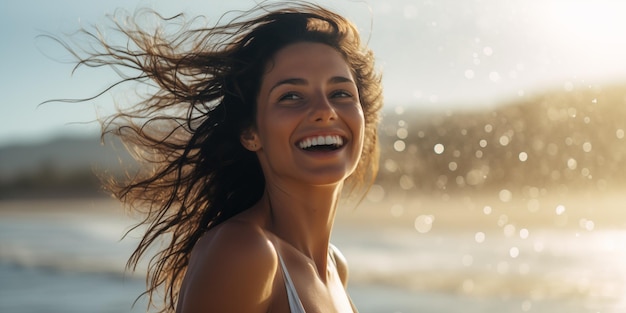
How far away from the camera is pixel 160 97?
9.49 feet

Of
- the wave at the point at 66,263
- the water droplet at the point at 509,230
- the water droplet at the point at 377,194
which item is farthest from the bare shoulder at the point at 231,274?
the water droplet at the point at 377,194

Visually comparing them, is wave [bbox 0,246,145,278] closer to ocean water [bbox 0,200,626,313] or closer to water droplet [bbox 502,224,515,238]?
ocean water [bbox 0,200,626,313]

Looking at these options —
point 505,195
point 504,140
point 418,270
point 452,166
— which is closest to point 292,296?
point 418,270

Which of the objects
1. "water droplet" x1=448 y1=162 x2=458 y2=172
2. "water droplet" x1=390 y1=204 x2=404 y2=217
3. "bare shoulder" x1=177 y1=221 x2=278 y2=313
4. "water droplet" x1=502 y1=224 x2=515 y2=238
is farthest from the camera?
"water droplet" x1=448 y1=162 x2=458 y2=172

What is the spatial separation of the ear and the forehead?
0.53 ft

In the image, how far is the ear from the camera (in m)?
2.68

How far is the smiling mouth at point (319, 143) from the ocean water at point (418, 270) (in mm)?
3930

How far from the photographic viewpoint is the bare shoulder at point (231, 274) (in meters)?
2.12

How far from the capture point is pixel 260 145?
2672 mm

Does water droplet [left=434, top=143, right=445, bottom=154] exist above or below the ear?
above

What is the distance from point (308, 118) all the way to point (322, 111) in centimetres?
4

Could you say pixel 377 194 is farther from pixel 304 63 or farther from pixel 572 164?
pixel 304 63

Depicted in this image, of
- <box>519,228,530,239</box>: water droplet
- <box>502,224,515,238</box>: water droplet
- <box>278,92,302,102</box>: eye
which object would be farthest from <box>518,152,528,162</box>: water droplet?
<box>278,92,302,102</box>: eye

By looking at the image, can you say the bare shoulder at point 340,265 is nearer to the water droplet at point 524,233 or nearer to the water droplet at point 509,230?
the water droplet at point 524,233
